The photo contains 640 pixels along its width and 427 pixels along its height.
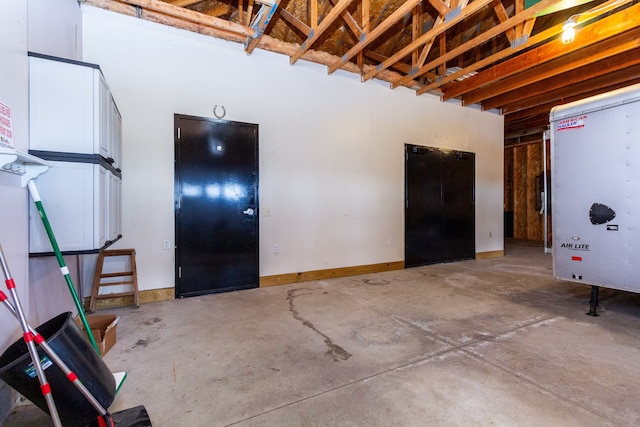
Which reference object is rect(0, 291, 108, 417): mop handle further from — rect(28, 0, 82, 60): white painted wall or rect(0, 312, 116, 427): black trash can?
rect(28, 0, 82, 60): white painted wall

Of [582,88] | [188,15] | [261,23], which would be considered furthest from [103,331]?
[582,88]

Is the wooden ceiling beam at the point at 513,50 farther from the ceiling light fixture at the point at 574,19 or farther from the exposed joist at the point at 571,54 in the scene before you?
the exposed joist at the point at 571,54

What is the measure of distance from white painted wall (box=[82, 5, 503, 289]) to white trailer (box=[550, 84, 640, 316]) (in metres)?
2.32

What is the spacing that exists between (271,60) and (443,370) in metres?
4.10

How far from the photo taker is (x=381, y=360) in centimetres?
205

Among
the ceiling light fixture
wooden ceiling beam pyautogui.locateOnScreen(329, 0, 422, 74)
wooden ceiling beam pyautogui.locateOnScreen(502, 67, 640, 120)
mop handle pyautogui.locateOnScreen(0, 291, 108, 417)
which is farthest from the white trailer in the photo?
mop handle pyautogui.locateOnScreen(0, 291, 108, 417)

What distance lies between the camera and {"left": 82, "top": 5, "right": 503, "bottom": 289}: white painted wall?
326 cm

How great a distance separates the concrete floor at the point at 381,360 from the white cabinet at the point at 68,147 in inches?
38.8

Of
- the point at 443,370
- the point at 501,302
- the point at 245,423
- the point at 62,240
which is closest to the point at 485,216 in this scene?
the point at 501,302

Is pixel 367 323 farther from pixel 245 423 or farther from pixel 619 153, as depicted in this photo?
pixel 619 153

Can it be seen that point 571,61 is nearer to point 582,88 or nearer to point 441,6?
point 582,88

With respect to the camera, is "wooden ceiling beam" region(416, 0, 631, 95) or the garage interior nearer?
the garage interior

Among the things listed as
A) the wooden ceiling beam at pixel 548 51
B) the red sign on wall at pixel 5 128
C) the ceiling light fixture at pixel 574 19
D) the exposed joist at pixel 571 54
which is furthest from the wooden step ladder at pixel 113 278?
the exposed joist at pixel 571 54

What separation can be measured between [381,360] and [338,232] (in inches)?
101
